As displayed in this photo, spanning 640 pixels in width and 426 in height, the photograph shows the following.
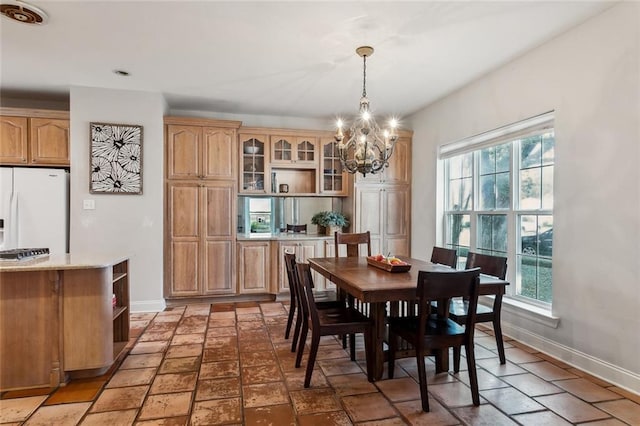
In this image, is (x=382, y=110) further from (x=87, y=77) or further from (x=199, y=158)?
(x=87, y=77)

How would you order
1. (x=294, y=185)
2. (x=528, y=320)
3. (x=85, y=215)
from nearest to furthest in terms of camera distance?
(x=528, y=320) < (x=85, y=215) < (x=294, y=185)

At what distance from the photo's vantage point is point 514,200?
3.66m

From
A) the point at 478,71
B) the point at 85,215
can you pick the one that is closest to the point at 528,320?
the point at 478,71

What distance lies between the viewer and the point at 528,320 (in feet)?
11.0

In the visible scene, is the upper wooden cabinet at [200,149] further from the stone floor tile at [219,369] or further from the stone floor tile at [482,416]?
the stone floor tile at [482,416]

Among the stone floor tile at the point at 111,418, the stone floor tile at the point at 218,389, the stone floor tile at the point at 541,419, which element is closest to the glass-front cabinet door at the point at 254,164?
the stone floor tile at the point at 218,389

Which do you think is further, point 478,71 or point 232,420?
point 478,71

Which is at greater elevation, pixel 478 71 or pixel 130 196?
pixel 478 71

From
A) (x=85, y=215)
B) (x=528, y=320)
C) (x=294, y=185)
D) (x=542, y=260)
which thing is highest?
(x=294, y=185)

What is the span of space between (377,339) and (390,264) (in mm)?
580

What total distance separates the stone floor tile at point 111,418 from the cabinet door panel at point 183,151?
118 inches

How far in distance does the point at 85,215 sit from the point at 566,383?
4.90 metres

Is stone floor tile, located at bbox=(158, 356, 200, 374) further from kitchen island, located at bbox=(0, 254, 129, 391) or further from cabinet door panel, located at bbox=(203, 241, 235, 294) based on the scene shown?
cabinet door panel, located at bbox=(203, 241, 235, 294)

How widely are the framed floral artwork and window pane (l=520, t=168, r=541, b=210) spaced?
165 inches
